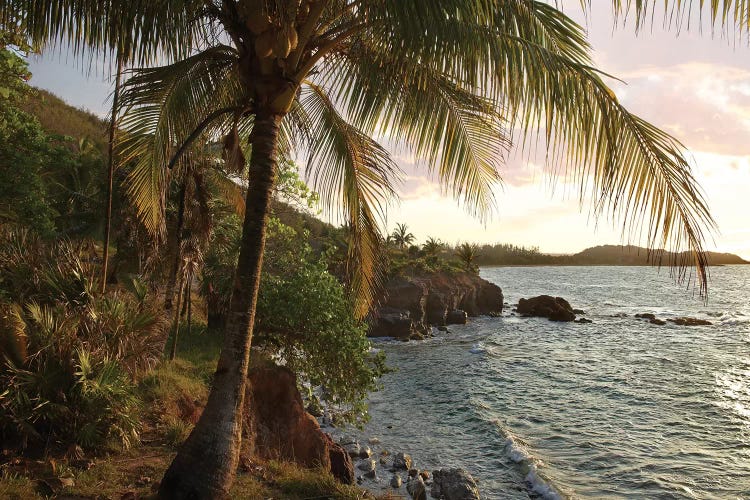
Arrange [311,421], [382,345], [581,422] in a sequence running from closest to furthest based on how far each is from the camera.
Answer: [311,421]
[581,422]
[382,345]

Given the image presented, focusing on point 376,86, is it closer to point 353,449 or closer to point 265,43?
point 265,43

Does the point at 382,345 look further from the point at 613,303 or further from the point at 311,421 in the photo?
the point at 613,303

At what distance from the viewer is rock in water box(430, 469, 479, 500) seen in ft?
33.7

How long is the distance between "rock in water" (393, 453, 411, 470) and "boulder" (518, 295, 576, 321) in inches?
1313

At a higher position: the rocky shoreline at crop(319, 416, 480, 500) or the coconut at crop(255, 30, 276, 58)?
the coconut at crop(255, 30, 276, 58)

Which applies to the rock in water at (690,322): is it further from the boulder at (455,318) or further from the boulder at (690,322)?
the boulder at (455,318)

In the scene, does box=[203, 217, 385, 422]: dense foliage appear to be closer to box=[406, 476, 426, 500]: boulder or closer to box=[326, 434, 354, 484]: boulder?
box=[326, 434, 354, 484]: boulder

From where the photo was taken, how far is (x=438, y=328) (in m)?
36.2

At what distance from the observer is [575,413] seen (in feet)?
55.7

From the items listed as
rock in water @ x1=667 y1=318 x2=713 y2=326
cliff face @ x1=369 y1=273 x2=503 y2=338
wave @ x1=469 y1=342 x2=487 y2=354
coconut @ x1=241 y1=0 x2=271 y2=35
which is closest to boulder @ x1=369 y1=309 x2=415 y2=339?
cliff face @ x1=369 y1=273 x2=503 y2=338

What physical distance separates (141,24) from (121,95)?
852 mm

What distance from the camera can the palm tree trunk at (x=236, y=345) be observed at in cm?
582

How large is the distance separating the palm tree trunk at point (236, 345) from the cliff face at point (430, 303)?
2189cm

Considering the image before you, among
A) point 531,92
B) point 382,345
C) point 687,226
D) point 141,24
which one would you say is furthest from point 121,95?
point 382,345
